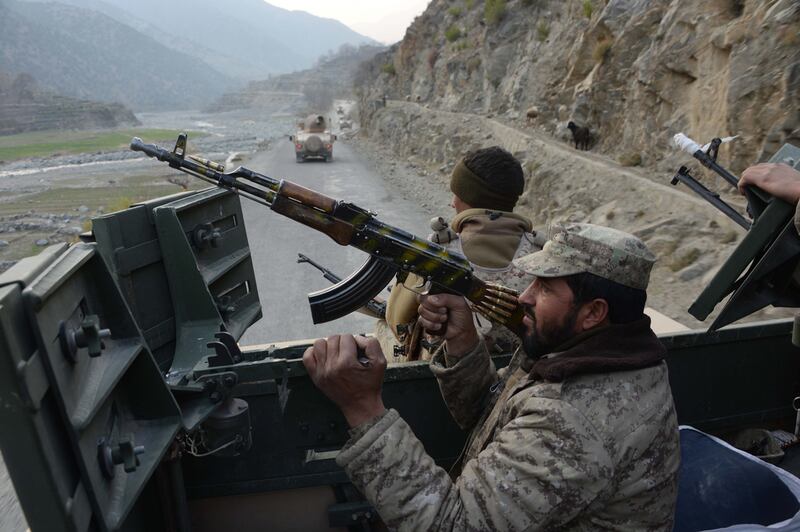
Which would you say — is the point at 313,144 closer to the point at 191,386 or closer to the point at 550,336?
the point at 191,386

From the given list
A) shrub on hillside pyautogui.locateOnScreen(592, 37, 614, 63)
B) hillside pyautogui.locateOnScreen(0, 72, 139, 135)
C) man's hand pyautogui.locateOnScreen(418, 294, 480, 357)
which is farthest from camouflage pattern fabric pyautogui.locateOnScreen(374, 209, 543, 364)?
hillside pyautogui.locateOnScreen(0, 72, 139, 135)

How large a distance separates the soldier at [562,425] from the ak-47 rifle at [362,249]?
0.55m

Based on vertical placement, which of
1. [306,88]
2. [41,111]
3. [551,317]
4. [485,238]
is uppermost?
[551,317]

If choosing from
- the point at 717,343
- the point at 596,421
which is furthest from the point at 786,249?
the point at 596,421

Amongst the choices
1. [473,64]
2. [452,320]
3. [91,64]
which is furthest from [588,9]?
[91,64]

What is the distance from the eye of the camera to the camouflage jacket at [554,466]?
1727mm

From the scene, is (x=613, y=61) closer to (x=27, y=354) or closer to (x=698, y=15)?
(x=698, y=15)

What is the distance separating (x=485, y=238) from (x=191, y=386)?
1644mm

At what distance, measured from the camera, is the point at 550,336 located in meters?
2.04

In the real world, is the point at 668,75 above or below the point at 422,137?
above

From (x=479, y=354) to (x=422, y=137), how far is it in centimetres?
2531

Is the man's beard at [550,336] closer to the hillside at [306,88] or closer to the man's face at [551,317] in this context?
the man's face at [551,317]

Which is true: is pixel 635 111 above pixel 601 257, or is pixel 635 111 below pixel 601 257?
below

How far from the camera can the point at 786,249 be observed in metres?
2.43
